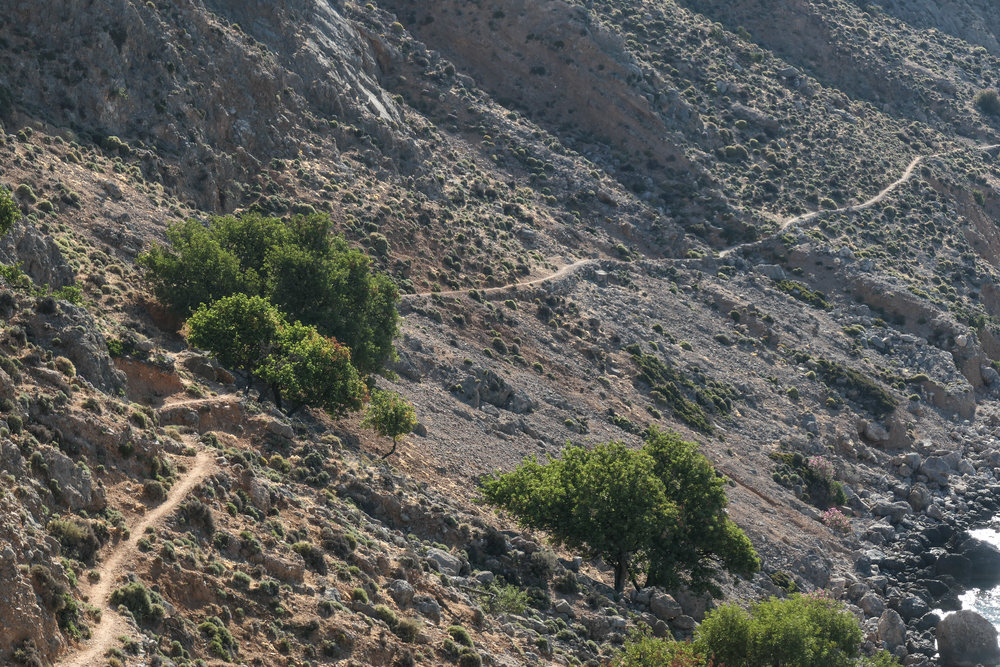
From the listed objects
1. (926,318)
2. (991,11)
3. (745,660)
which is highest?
(991,11)

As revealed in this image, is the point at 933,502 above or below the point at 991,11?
below

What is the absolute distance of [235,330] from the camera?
5103 centimetres

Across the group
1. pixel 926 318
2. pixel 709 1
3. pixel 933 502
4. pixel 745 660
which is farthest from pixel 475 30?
pixel 745 660

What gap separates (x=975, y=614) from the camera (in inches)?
2457

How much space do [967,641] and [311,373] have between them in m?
37.3

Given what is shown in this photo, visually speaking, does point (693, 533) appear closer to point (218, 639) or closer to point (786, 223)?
point (218, 639)

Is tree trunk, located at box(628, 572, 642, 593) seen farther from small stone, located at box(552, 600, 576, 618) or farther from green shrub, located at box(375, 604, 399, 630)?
green shrub, located at box(375, 604, 399, 630)

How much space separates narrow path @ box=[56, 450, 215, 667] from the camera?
87.3 feet

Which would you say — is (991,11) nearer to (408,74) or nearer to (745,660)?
(408,74)

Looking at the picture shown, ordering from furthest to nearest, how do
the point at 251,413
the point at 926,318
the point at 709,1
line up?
the point at 709,1
the point at 926,318
the point at 251,413

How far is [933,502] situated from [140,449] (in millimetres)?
60379

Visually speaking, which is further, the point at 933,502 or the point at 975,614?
the point at 933,502

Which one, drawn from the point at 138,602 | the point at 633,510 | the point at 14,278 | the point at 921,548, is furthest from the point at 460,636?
the point at 921,548

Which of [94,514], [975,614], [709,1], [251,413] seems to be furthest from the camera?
[709,1]
